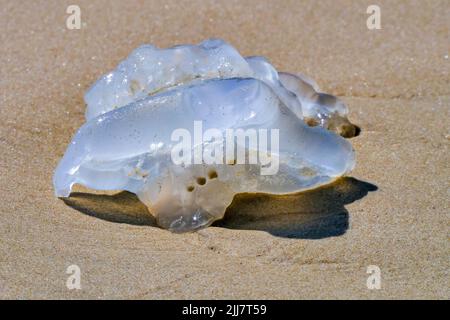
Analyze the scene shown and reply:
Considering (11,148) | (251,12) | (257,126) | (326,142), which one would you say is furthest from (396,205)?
(251,12)

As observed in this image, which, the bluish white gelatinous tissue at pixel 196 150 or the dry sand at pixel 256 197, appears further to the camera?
the bluish white gelatinous tissue at pixel 196 150

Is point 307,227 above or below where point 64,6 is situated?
Result: below

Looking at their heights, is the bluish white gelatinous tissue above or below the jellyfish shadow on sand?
above

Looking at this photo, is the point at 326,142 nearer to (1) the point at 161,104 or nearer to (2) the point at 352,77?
(1) the point at 161,104

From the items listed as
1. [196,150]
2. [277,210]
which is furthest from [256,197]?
[196,150]

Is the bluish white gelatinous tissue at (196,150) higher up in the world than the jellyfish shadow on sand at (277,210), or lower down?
higher up

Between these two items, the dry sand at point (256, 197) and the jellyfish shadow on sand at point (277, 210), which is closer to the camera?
the dry sand at point (256, 197)

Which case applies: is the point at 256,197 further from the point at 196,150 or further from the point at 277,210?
the point at 196,150
